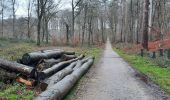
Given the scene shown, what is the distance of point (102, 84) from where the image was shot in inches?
492

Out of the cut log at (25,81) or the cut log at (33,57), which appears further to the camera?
the cut log at (33,57)

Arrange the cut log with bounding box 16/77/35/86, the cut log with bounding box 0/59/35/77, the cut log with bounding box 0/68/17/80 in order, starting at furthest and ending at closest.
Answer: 1. the cut log with bounding box 0/68/17/80
2. the cut log with bounding box 0/59/35/77
3. the cut log with bounding box 16/77/35/86

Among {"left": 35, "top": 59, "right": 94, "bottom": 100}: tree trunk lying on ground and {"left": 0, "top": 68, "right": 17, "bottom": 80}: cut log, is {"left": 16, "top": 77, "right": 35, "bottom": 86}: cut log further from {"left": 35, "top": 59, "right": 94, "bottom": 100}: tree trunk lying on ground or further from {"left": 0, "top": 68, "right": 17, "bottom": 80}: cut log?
{"left": 35, "top": 59, "right": 94, "bottom": 100}: tree trunk lying on ground

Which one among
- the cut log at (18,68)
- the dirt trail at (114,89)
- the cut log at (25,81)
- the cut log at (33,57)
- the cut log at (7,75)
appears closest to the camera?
the dirt trail at (114,89)

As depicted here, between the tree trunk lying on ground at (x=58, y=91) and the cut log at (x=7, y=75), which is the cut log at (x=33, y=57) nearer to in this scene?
the cut log at (x=7, y=75)

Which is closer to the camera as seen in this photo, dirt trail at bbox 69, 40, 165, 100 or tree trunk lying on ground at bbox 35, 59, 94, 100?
tree trunk lying on ground at bbox 35, 59, 94, 100

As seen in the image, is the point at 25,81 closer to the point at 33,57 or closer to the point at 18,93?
the point at 18,93

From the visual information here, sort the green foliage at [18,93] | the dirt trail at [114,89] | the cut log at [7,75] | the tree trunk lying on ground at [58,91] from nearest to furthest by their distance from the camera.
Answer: the tree trunk lying on ground at [58,91], the green foliage at [18,93], the dirt trail at [114,89], the cut log at [7,75]

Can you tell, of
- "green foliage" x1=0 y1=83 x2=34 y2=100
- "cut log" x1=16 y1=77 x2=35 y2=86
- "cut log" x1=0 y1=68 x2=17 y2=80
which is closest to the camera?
"green foliage" x1=0 y1=83 x2=34 y2=100

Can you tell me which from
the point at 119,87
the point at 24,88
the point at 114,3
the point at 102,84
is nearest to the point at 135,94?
the point at 119,87

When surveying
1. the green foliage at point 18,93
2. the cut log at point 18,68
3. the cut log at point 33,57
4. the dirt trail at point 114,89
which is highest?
the cut log at point 33,57

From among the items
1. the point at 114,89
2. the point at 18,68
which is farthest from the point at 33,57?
the point at 114,89

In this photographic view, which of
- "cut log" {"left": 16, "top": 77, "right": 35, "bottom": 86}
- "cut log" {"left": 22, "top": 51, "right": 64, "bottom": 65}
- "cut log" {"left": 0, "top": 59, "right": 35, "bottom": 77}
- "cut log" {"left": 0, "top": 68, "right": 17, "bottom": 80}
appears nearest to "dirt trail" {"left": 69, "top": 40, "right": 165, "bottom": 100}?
"cut log" {"left": 16, "top": 77, "right": 35, "bottom": 86}

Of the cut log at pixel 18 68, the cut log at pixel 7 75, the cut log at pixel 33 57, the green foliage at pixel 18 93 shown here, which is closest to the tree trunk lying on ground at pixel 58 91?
the green foliage at pixel 18 93
